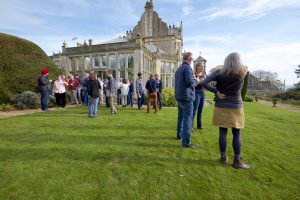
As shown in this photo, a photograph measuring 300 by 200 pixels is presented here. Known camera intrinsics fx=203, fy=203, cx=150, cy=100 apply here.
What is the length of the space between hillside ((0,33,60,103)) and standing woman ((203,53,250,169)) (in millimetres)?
13032

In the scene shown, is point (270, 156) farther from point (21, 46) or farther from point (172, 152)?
point (21, 46)

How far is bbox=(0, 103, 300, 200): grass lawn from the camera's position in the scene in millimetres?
2971

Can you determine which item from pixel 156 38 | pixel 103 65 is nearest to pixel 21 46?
pixel 103 65

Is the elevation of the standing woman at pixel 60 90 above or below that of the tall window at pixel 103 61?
below

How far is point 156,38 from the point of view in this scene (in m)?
38.8

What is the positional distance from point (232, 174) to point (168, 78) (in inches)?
1211

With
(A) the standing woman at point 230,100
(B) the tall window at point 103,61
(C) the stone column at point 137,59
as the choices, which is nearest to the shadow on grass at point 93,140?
(A) the standing woman at point 230,100

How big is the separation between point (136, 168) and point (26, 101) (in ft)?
35.2

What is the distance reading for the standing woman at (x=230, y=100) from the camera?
143 inches

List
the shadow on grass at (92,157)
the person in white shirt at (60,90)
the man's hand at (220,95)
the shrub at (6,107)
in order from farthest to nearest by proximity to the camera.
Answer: the person in white shirt at (60,90)
the shrub at (6,107)
the shadow on grass at (92,157)
the man's hand at (220,95)

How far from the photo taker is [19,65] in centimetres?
1391

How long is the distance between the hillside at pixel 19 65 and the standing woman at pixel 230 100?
13032 millimetres

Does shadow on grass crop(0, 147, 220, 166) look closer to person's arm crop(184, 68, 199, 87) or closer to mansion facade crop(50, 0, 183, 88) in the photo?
person's arm crop(184, 68, 199, 87)

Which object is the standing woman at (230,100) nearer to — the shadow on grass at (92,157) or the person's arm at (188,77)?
the shadow on grass at (92,157)
